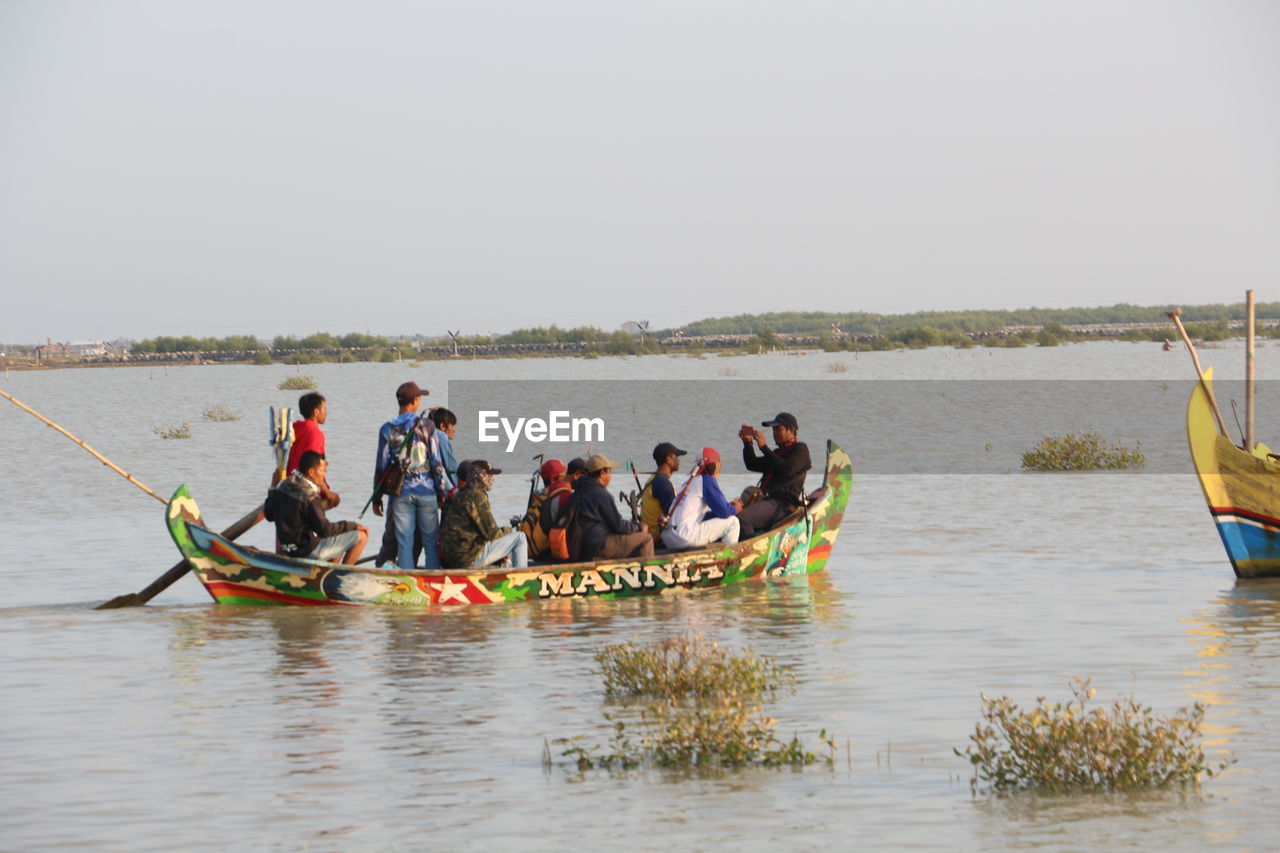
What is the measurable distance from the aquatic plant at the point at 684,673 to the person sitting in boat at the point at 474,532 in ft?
13.8

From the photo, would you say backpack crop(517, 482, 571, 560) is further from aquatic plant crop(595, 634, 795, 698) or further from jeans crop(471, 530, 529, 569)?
aquatic plant crop(595, 634, 795, 698)

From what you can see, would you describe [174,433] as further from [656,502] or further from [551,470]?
[551,470]

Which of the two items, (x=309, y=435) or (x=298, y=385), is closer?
(x=309, y=435)

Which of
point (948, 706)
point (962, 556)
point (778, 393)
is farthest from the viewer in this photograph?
point (778, 393)

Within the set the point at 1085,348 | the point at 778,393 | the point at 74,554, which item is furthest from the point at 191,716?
the point at 1085,348

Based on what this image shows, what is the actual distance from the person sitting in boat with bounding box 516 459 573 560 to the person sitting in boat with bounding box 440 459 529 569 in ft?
0.88

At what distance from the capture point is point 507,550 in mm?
15945

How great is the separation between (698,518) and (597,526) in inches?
52.2

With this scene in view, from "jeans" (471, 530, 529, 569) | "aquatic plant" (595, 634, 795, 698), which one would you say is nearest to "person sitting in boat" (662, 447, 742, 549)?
"jeans" (471, 530, 529, 569)

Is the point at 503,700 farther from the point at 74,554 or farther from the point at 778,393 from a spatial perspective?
the point at 778,393

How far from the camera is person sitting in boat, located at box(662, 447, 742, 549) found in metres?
16.9

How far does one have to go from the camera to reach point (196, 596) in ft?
56.6

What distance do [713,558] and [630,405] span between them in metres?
39.1

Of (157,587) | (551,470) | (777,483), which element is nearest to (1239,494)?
(777,483)
